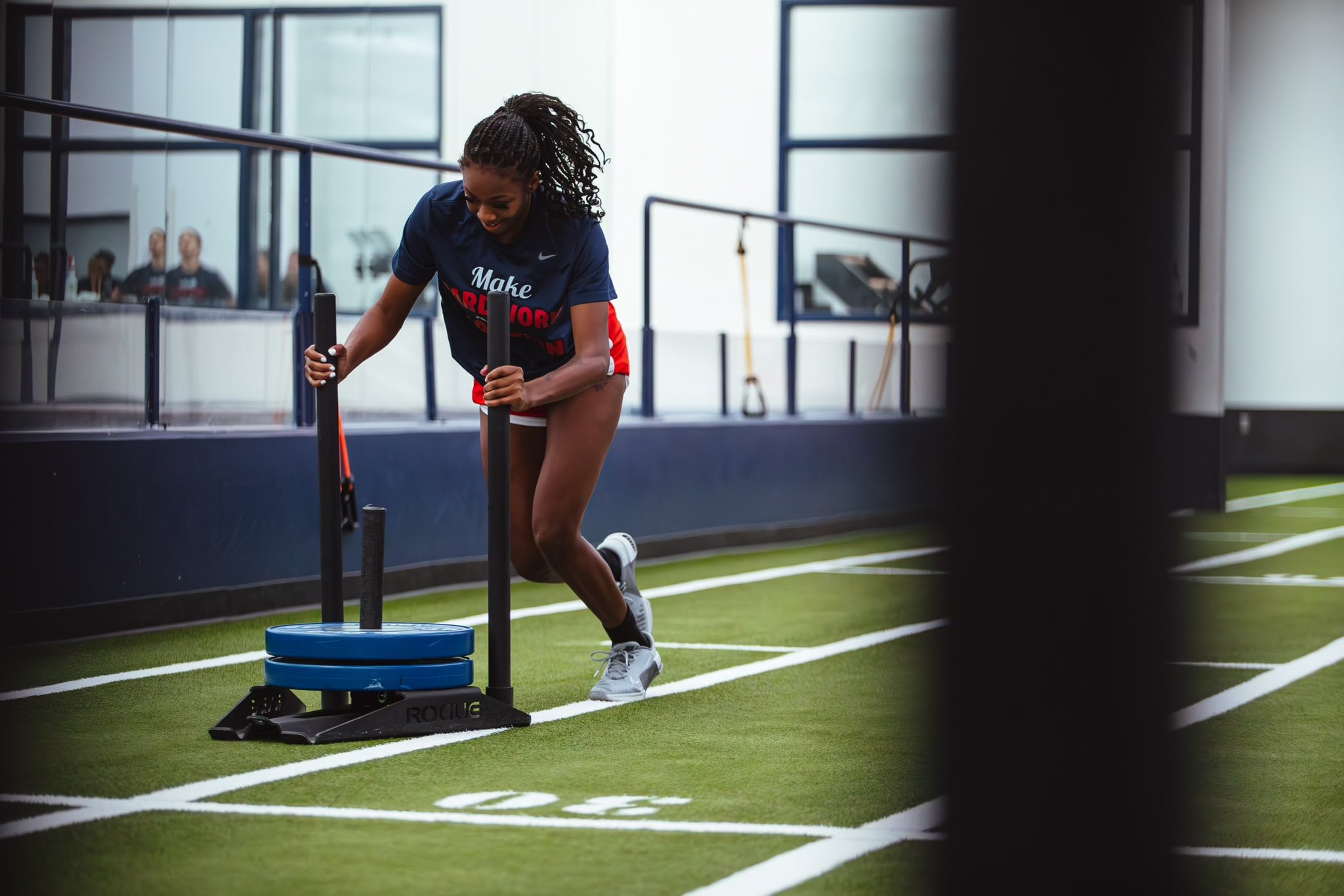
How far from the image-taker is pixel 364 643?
5102 millimetres

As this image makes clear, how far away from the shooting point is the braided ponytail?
209 inches

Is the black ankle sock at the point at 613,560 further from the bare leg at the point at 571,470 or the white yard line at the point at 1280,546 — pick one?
the white yard line at the point at 1280,546

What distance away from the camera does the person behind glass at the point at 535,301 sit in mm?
5379

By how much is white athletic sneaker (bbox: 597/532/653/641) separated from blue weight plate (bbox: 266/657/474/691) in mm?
1056

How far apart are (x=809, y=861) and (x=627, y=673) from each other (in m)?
2.42

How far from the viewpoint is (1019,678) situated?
4.03 ft

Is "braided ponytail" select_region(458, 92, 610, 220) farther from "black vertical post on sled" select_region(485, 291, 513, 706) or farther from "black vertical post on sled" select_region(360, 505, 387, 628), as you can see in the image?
"black vertical post on sled" select_region(360, 505, 387, 628)

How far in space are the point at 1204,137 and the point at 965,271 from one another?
3.01 ft

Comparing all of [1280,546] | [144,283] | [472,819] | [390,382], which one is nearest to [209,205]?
[390,382]

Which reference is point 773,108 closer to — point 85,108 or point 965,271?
point 85,108

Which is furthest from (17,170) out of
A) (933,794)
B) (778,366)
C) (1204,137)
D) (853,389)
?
(853,389)

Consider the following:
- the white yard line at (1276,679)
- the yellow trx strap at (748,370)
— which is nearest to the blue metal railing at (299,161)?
the yellow trx strap at (748,370)

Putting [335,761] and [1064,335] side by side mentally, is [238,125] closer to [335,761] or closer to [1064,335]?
[335,761]

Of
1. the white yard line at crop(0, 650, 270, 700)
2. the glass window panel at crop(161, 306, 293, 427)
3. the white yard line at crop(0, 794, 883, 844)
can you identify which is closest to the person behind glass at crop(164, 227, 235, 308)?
the glass window panel at crop(161, 306, 293, 427)
